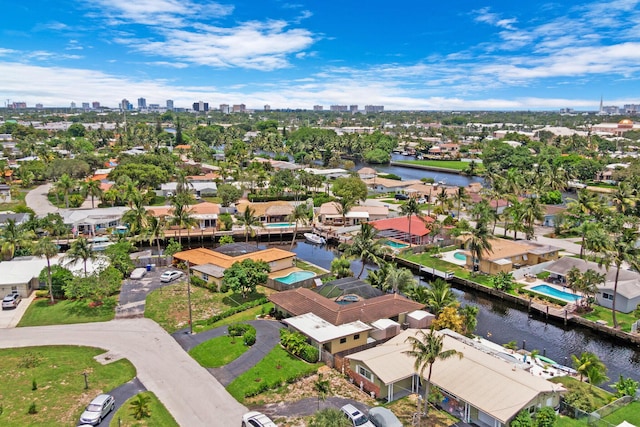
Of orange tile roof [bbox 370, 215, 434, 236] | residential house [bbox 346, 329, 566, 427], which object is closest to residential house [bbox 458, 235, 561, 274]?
orange tile roof [bbox 370, 215, 434, 236]

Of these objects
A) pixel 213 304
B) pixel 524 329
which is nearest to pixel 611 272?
pixel 524 329

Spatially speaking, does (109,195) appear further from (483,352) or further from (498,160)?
(498,160)

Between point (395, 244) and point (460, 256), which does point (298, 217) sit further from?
point (460, 256)

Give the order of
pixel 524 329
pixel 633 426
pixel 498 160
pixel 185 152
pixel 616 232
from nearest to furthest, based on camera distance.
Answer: pixel 633 426
pixel 524 329
pixel 616 232
pixel 498 160
pixel 185 152

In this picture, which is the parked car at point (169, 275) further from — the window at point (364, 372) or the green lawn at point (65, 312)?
the window at point (364, 372)


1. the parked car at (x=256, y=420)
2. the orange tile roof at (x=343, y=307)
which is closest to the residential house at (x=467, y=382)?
the orange tile roof at (x=343, y=307)

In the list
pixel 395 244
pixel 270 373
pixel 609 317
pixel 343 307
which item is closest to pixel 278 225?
pixel 395 244
